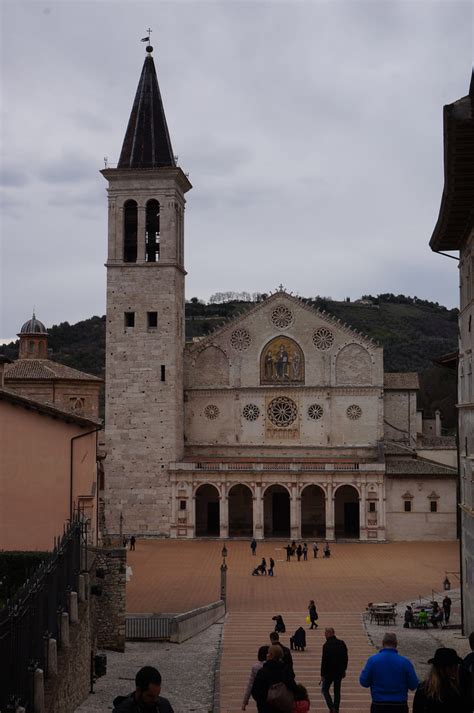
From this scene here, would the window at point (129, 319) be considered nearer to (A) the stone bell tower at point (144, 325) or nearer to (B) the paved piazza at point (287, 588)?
(A) the stone bell tower at point (144, 325)

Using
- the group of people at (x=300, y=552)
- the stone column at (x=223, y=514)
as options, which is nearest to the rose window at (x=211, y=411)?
the stone column at (x=223, y=514)

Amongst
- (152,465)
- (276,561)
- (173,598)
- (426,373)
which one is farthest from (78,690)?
(426,373)

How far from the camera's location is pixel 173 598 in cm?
3747

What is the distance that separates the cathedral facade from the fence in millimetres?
38554

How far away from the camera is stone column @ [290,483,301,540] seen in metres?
57.7

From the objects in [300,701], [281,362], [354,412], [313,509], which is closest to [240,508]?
[313,509]

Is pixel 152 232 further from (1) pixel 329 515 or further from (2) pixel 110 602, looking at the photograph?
(2) pixel 110 602

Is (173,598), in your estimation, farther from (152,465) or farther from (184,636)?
(152,465)

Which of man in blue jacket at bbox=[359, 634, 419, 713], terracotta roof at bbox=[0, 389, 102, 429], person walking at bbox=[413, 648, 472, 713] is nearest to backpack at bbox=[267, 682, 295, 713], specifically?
man in blue jacket at bbox=[359, 634, 419, 713]

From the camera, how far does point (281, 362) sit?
61.4 m

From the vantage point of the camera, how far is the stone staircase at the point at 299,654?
1981cm

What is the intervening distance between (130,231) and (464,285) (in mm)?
39086

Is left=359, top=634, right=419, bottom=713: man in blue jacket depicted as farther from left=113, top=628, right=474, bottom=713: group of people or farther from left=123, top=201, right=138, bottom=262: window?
left=123, top=201, right=138, bottom=262: window

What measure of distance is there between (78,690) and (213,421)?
139 feet
